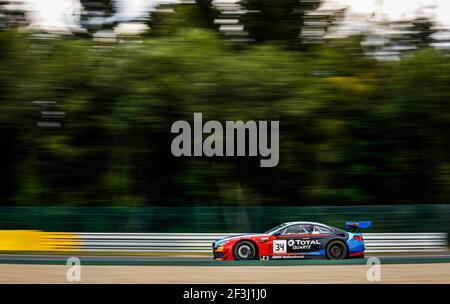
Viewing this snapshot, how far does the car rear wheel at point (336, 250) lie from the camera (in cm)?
1484

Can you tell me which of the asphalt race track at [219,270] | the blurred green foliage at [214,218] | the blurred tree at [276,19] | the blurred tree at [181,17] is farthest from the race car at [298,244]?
the blurred tree at [276,19]

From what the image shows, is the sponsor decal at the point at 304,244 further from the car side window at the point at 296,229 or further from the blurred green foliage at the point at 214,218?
the blurred green foliage at the point at 214,218

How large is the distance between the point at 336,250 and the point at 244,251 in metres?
2.20

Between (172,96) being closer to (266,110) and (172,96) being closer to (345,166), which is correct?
(266,110)

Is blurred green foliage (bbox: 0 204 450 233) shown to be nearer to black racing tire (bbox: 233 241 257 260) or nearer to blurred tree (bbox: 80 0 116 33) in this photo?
black racing tire (bbox: 233 241 257 260)

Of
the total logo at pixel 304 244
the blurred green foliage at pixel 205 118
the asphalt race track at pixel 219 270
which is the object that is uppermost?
the blurred green foliage at pixel 205 118

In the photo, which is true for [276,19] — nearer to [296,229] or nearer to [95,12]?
[95,12]

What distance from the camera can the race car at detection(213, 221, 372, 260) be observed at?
585 inches

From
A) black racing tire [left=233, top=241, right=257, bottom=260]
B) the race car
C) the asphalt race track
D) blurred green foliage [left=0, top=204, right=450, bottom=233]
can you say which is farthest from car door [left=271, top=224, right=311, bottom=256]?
blurred green foliage [left=0, top=204, right=450, bottom=233]

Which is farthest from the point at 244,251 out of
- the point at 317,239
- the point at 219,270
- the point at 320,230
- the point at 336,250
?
the point at 336,250

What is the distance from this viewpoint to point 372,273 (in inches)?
500

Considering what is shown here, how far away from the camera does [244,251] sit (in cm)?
1502

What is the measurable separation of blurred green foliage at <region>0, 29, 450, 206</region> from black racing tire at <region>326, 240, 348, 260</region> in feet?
36.6

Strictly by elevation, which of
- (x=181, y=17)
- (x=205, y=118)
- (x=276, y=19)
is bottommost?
(x=205, y=118)
